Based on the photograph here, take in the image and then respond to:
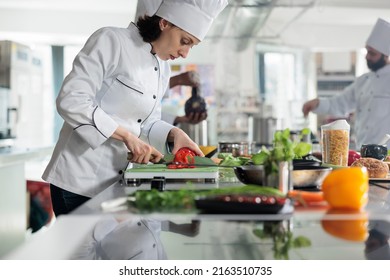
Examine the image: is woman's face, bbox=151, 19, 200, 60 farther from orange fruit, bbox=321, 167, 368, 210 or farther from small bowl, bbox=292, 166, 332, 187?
orange fruit, bbox=321, 167, 368, 210

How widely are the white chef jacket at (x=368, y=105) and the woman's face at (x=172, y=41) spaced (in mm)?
2963

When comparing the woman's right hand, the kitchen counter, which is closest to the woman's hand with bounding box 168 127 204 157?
the kitchen counter

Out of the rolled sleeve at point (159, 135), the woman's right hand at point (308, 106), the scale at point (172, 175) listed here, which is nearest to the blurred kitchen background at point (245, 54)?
the woman's right hand at point (308, 106)

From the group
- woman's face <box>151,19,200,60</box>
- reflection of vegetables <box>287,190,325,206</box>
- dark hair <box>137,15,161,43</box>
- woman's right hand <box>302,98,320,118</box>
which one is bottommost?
reflection of vegetables <box>287,190,325,206</box>

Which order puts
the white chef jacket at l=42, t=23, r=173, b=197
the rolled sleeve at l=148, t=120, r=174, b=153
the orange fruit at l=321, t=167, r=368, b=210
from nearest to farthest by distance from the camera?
1. the orange fruit at l=321, t=167, r=368, b=210
2. the white chef jacket at l=42, t=23, r=173, b=197
3. the rolled sleeve at l=148, t=120, r=174, b=153

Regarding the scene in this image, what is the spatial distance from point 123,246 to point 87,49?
922 mm

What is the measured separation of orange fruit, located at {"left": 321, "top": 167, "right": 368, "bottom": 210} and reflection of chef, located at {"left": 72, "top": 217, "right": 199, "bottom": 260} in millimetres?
331

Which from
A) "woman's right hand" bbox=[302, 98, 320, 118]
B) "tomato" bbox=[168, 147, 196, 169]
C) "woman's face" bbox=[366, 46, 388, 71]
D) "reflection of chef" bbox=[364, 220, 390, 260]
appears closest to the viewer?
"reflection of chef" bbox=[364, 220, 390, 260]

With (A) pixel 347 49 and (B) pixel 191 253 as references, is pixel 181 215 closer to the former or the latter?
(B) pixel 191 253

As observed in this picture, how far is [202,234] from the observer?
3.67 ft

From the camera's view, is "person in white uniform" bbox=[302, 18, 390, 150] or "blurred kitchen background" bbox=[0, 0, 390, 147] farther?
"blurred kitchen background" bbox=[0, 0, 390, 147]

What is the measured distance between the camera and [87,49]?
1.78 meters

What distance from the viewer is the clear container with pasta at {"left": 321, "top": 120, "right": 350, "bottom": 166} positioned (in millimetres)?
1993

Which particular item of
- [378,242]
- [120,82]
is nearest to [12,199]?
[120,82]
